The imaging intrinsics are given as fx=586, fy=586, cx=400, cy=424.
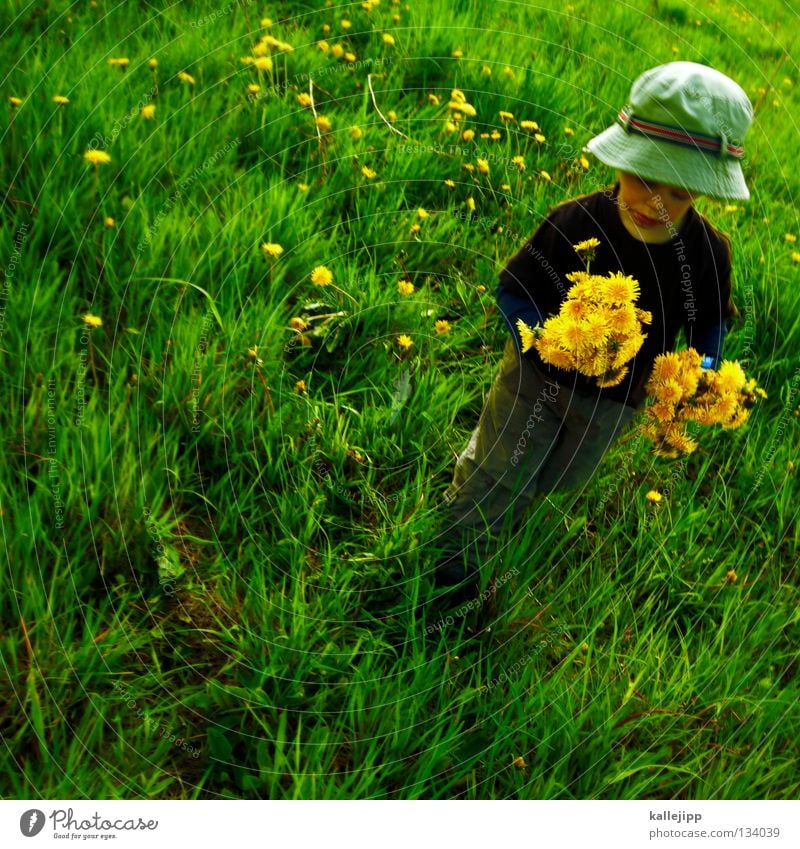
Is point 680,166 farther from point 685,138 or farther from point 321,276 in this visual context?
point 321,276

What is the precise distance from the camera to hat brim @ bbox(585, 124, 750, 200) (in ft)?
2.30

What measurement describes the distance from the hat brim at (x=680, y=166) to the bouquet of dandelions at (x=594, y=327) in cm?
11

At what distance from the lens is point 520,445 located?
0.90m

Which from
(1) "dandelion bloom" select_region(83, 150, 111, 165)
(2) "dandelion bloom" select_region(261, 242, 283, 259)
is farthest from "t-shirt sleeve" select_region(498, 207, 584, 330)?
(1) "dandelion bloom" select_region(83, 150, 111, 165)

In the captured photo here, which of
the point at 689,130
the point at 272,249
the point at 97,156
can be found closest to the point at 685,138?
the point at 689,130

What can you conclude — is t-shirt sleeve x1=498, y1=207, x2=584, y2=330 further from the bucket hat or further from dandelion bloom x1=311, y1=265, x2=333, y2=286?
dandelion bloom x1=311, y1=265, x2=333, y2=286

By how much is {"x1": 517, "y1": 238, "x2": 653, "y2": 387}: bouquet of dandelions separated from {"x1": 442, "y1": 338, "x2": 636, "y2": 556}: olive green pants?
138 millimetres

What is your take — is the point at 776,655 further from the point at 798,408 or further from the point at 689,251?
the point at 689,251

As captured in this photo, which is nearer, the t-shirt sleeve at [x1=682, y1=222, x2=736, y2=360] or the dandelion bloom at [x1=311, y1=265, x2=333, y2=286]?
the t-shirt sleeve at [x1=682, y1=222, x2=736, y2=360]

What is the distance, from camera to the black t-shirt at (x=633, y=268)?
0.81 metres

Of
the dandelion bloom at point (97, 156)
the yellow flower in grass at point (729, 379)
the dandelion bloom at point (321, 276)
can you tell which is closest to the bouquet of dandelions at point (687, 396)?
the yellow flower in grass at point (729, 379)

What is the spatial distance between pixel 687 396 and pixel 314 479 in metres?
0.55

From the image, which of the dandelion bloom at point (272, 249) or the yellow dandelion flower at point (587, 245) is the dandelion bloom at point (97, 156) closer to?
the dandelion bloom at point (272, 249)
